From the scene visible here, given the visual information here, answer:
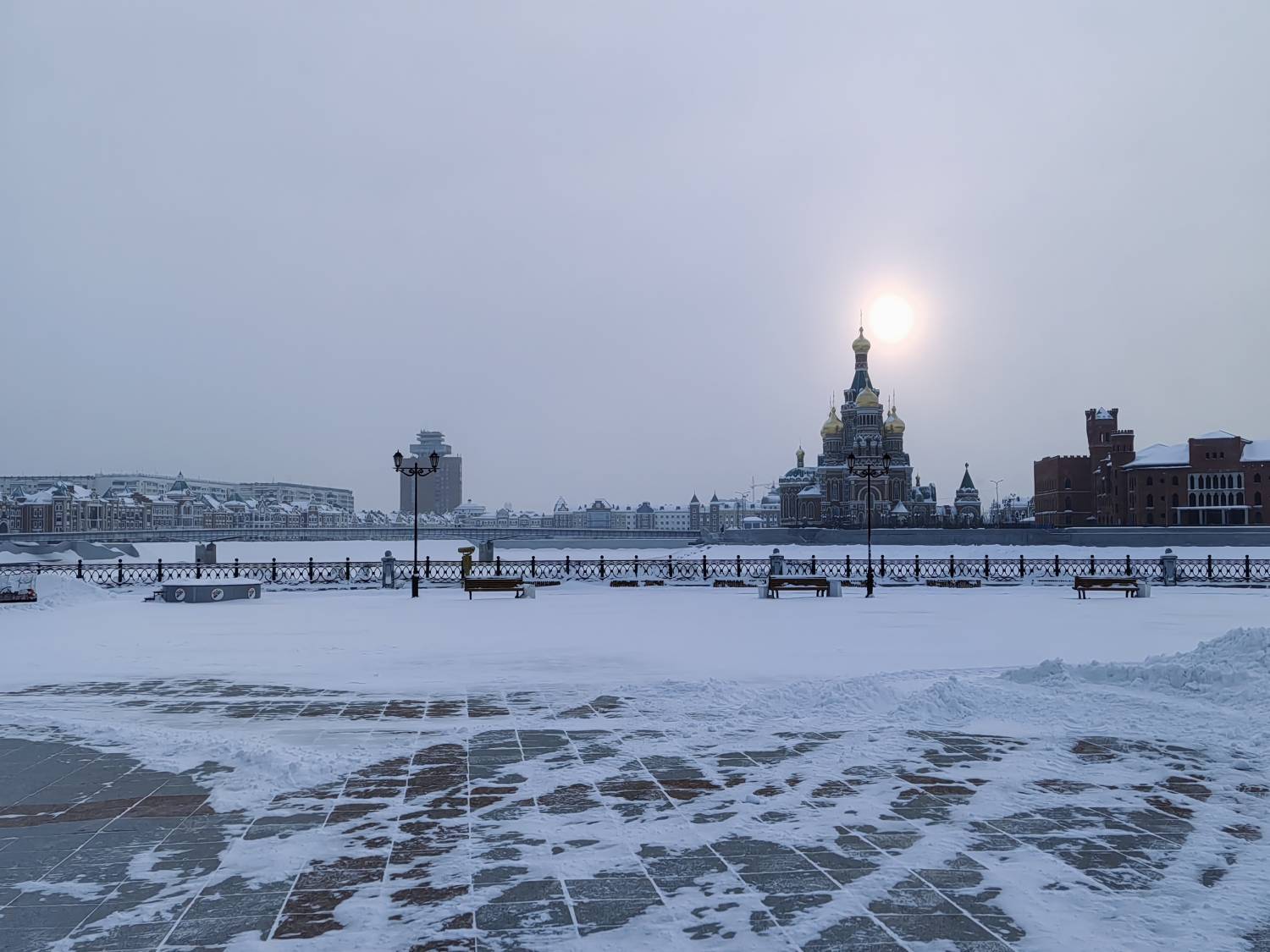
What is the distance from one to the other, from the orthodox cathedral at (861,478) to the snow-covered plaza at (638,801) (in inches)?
3008

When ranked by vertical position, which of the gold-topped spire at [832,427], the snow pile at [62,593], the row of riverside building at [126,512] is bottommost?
the snow pile at [62,593]

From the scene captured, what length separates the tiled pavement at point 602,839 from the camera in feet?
15.0

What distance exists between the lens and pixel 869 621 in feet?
64.2

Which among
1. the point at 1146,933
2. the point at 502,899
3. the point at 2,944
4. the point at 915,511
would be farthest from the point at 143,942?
the point at 915,511

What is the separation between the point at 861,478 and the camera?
89.1 meters

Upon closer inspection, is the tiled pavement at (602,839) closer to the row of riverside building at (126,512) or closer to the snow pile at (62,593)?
the snow pile at (62,593)

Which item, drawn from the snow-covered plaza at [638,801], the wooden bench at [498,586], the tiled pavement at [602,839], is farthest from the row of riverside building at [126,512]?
the tiled pavement at [602,839]

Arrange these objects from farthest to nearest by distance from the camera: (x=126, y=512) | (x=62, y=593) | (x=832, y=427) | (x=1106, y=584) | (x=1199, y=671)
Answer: (x=126, y=512)
(x=832, y=427)
(x=1106, y=584)
(x=62, y=593)
(x=1199, y=671)

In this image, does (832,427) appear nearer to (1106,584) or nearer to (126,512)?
(1106,584)

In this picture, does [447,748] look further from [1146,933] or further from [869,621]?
[869,621]

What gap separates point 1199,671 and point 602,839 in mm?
7765

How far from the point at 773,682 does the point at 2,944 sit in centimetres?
867

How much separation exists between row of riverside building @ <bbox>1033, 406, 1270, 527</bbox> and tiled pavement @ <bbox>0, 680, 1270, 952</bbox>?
83460 millimetres

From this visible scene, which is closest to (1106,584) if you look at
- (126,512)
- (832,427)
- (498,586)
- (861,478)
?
(498,586)
